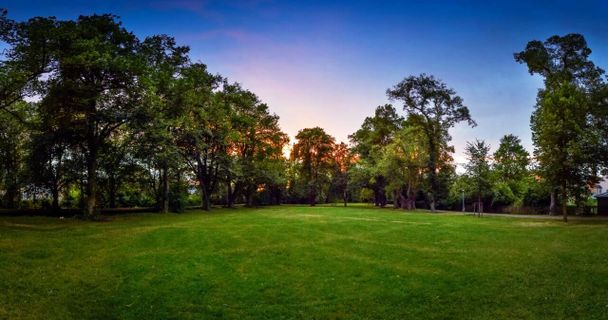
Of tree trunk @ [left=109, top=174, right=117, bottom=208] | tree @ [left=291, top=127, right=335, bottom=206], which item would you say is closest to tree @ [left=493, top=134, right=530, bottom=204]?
tree @ [left=291, top=127, right=335, bottom=206]

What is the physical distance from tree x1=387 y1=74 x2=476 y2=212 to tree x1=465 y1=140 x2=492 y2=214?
1439 cm

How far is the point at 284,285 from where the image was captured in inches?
583

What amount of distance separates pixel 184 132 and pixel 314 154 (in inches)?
1620

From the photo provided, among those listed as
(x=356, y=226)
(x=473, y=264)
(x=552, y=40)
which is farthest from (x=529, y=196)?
(x=473, y=264)

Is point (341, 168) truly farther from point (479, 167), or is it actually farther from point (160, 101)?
point (160, 101)

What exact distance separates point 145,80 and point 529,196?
164 feet

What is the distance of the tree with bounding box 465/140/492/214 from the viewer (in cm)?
4178

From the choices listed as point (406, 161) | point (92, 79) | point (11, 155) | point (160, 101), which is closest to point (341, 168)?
point (406, 161)

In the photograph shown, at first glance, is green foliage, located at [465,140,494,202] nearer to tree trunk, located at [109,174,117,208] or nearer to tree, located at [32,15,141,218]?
tree, located at [32,15,141,218]

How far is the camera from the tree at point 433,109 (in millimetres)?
57969

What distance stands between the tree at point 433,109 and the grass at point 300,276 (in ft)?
113

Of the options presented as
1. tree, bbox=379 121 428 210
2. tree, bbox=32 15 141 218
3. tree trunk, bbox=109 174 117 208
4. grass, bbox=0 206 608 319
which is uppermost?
tree, bbox=32 15 141 218

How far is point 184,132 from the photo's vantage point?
149ft

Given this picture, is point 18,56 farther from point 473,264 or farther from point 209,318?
point 473,264
